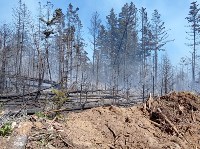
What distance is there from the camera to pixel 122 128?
804 centimetres

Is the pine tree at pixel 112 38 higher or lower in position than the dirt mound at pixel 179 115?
higher

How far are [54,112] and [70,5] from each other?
52.7 m

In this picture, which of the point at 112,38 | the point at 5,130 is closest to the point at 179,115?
the point at 5,130

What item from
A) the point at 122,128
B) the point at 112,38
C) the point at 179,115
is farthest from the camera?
the point at 112,38

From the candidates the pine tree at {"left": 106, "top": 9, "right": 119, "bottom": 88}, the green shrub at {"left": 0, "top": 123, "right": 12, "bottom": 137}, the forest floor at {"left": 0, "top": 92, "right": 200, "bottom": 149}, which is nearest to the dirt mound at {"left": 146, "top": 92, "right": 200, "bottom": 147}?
the forest floor at {"left": 0, "top": 92, "right": 200, "bottom": 149}

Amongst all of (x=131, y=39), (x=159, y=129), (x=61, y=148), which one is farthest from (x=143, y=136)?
(x=131, y=39)

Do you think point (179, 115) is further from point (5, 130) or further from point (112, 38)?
point (112, 38)

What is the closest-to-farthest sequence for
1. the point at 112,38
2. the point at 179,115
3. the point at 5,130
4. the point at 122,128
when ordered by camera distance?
the point at 5,130 < the point at 122,128 < the point at 179,115 < the point at 112,38

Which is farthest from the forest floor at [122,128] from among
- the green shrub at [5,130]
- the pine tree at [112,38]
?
the pine tree at [112,38]

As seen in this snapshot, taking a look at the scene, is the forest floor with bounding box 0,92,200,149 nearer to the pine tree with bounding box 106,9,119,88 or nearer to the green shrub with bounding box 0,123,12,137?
the green shrub with bounding box 0,123,12,137

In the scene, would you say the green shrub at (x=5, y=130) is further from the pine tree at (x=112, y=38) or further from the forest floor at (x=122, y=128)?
the pine tree at (x=112, y=38)

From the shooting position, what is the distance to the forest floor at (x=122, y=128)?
23.5 ft

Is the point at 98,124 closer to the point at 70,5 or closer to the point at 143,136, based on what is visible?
the point at 143,136

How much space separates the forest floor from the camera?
716cm
